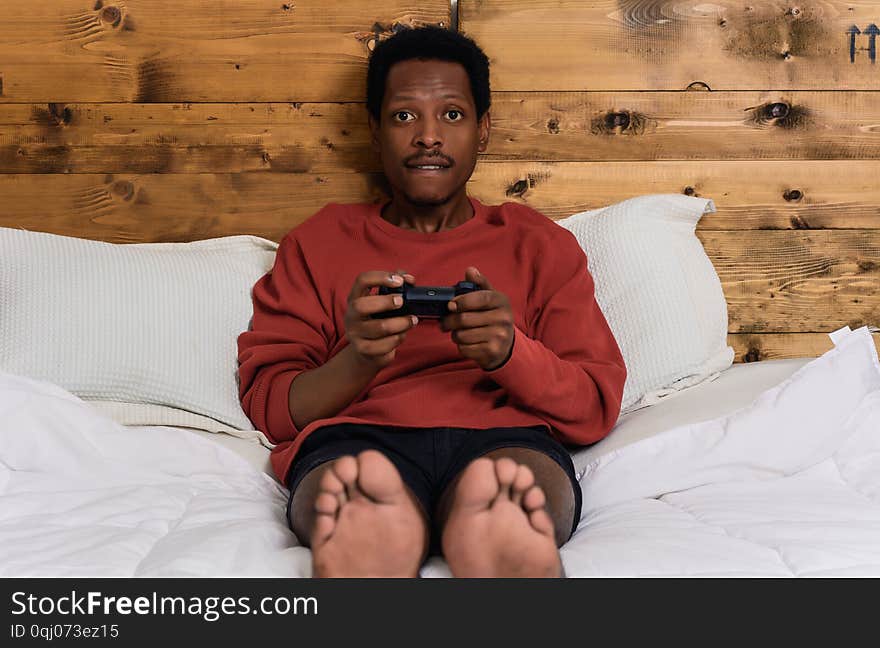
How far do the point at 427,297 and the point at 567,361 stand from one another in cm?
25

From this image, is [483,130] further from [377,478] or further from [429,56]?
[377,478]

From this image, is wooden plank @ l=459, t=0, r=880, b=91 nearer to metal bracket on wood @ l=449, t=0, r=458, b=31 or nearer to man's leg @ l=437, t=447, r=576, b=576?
metal bracket on wood @ l=449, t=0, r=458, b=31

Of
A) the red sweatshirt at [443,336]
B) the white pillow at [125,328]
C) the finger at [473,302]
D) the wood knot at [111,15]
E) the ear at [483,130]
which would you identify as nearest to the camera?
the finger at [473,302]

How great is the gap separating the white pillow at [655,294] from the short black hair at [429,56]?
0.94ft

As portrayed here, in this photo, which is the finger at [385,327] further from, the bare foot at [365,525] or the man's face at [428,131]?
the man's face at [428,131]

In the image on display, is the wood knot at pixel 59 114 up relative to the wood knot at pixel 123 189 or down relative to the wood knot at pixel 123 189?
up

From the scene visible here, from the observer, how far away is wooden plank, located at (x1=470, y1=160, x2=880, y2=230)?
5.06 feet

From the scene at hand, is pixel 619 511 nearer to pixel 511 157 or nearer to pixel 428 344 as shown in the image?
pixel 428 344

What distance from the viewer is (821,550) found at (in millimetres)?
722

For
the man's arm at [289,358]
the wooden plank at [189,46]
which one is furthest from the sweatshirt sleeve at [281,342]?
the wooden plank at [189,46]

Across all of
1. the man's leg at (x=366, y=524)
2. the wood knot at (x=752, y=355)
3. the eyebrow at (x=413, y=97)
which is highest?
the eyebrow at (x=413, y=97)

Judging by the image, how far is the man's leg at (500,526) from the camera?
67 centimetres

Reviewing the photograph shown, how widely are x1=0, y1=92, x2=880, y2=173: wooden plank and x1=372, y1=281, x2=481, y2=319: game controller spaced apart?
2.26 ft

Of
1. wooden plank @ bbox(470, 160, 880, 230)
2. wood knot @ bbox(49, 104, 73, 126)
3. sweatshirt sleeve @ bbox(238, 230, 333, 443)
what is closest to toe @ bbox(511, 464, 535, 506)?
sweatshirt sleeve @ bbox(238, 230, 333, 443)
